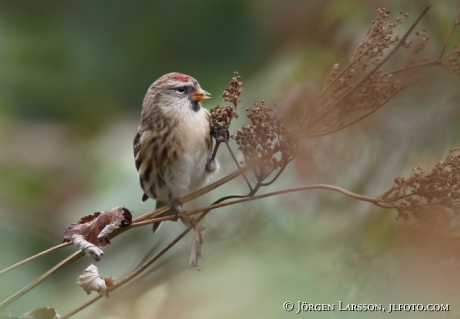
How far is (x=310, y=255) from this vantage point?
1041mm

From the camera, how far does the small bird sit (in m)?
2.47

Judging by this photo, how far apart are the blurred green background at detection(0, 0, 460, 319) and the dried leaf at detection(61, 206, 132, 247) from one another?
0.15 m

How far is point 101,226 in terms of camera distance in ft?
5.21

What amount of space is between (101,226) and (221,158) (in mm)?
865

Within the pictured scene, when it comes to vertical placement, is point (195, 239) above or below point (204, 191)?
below

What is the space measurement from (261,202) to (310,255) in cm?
44

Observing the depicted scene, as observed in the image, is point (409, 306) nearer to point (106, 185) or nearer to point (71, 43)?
point (106, 185)
